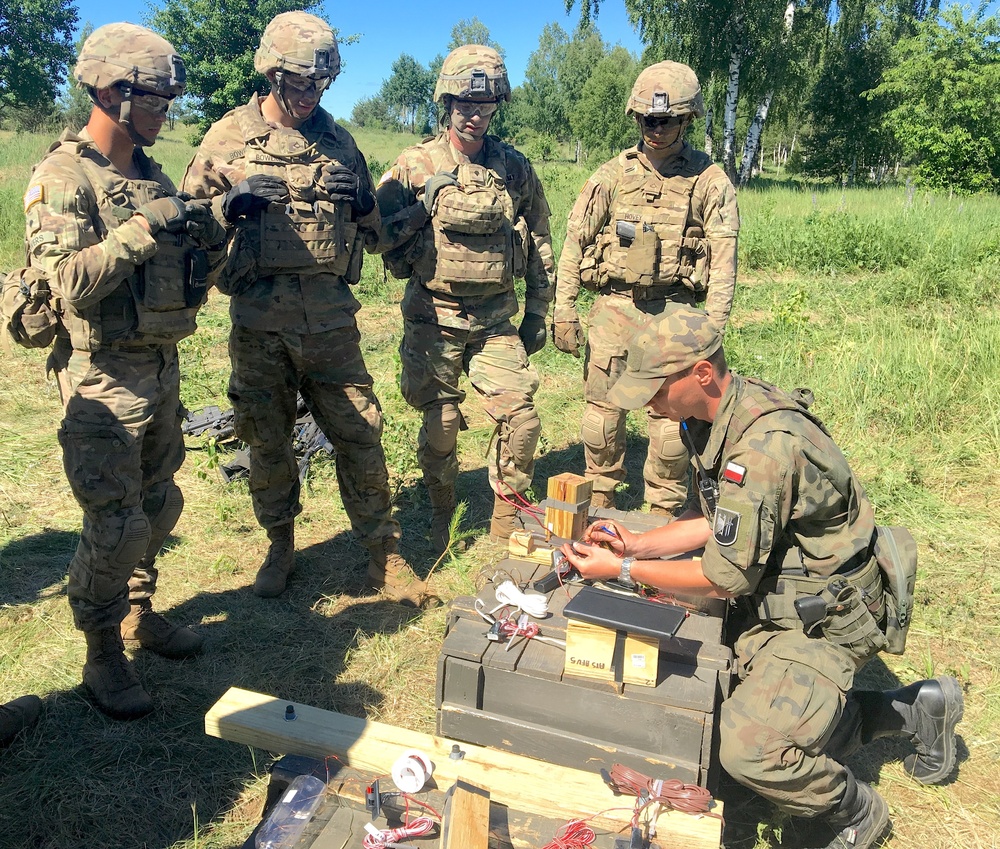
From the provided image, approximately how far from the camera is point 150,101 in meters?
3.13

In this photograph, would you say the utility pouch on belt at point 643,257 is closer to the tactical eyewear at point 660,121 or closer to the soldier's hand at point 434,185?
the tactical eyewear at point 660,121

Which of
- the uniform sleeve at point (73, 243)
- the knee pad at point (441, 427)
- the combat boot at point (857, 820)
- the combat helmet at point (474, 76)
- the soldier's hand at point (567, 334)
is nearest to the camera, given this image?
the combat boot at point (857, 820)

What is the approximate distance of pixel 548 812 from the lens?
240cm

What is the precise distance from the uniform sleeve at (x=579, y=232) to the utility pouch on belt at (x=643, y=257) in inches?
12.4

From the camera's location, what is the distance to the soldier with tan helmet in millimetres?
4371

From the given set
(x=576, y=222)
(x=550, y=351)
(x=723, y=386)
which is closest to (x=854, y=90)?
(x=550, y=351)

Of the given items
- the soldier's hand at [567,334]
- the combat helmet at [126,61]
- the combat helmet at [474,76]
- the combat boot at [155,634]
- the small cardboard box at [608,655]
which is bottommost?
the combat boot at [155,634]

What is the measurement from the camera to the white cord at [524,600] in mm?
2922

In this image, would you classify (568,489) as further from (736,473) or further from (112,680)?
(112,680)

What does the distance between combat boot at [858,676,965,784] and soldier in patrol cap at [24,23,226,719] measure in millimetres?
3015

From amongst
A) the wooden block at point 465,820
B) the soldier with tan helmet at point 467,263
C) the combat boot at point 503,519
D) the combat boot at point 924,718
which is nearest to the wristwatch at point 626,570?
the wooden block at point 465,820

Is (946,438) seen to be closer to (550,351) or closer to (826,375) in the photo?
(826,375)

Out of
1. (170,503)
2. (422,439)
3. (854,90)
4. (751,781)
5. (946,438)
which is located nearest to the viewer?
(751,781)

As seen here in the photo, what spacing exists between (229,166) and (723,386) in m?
2.48
